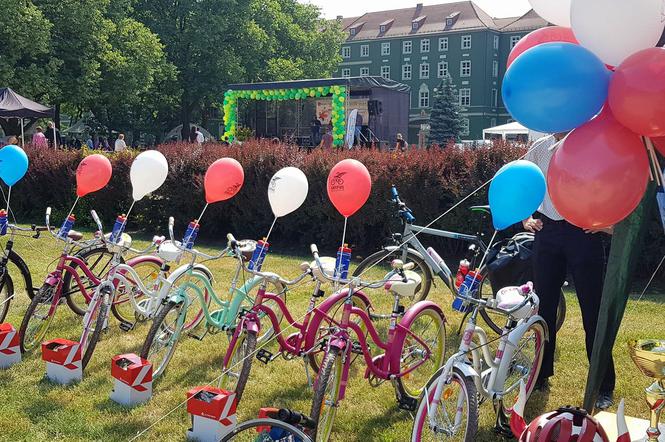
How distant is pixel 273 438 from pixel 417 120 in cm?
5002

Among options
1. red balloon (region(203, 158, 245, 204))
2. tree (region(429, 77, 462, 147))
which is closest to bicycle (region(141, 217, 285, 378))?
red balloon (region(203, 158, 245, 204))

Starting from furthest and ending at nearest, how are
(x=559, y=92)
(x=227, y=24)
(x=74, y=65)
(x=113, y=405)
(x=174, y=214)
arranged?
(x=227, y=24), (x=74, y=65), (x=174, y=214), (x=113, y=405), (x=559, y=92)

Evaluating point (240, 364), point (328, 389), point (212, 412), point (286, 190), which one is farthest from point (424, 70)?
point (212, 412)

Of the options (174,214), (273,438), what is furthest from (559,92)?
(174,214)

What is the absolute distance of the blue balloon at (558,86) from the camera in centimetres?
236

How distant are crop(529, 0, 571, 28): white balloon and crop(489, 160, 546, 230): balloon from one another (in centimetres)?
73

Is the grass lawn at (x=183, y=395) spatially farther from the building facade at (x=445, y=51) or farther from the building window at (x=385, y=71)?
the building window at (x=385, y=71)

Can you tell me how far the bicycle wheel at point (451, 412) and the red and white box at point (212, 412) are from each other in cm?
107

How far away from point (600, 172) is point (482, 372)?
66.8 inches

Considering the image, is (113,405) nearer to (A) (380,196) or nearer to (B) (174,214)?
(A) (380,196)

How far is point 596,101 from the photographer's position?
241 cm

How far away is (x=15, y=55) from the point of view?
24.2 metres

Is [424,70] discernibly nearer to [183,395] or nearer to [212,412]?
[183,395]

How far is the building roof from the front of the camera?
5656 centimetres
